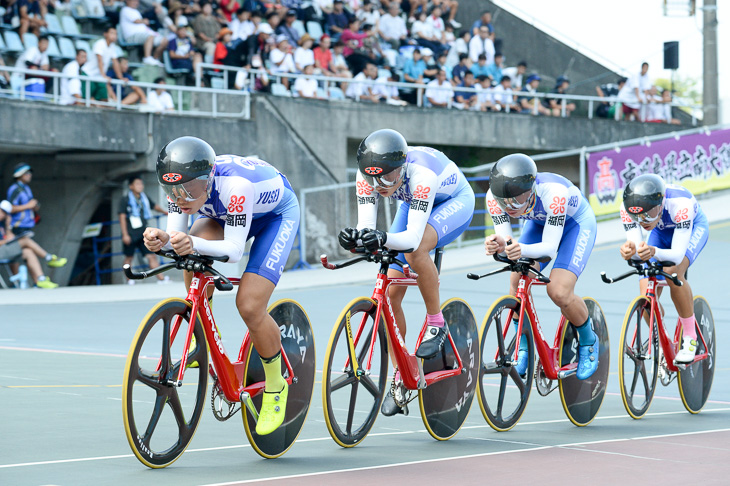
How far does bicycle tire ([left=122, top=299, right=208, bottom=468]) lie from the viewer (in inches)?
197

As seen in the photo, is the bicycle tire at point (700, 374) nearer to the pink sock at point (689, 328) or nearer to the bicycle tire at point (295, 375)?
the pink sock at point (689, 328)

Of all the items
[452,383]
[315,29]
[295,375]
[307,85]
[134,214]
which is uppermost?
[315,29]

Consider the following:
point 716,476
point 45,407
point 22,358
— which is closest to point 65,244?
point 22,358

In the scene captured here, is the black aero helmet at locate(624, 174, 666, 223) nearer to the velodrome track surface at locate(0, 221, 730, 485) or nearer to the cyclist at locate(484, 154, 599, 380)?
the cyclist at locate(484, 154, 599, 380)

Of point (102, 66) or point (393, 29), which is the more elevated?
point (393, 29)

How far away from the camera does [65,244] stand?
775 inches

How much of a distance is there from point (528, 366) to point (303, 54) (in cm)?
1467

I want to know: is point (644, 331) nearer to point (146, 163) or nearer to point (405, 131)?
point (146, 163)

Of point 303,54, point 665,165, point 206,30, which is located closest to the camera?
point 206,30

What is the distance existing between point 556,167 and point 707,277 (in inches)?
295

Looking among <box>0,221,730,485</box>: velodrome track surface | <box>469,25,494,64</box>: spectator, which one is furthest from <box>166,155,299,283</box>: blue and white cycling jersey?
<box>469,25,494,64</box>: spectator

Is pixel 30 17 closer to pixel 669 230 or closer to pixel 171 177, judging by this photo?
pixel 669 230

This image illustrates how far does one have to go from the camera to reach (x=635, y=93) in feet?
85.0

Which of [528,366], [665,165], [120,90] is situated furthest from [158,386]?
[665,165]
